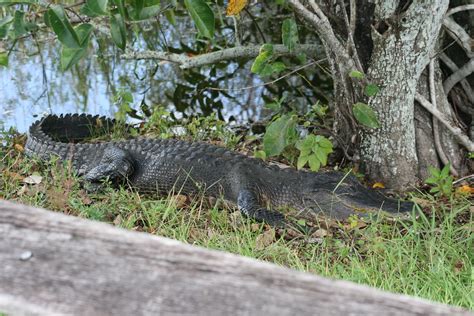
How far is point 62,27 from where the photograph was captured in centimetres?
277

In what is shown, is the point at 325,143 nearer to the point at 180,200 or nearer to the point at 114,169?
the point at 180,200

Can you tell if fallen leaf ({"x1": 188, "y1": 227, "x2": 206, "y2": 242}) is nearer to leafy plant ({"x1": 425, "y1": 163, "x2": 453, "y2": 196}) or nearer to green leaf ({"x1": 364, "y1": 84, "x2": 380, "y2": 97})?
green leaf ({"x1": 364, "y1": 84, "x2": 380, "y2": 97})

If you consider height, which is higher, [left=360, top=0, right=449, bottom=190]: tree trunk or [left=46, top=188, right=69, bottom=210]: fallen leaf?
[left=360, top=0, right=449, bottom=190]: tree trunk

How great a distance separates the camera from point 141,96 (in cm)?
719

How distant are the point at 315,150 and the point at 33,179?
6.20 feet

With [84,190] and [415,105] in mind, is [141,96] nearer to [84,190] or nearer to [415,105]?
[84,190]

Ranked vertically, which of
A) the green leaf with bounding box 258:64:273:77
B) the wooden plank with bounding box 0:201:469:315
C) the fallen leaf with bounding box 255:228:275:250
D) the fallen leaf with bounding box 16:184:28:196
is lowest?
the fallen leaf with bounding box 16:184:28:196

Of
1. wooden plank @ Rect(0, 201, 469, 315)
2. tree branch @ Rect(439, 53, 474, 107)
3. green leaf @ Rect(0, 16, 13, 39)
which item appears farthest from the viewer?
tree branch @ Rect(439, 53, 474, 107)

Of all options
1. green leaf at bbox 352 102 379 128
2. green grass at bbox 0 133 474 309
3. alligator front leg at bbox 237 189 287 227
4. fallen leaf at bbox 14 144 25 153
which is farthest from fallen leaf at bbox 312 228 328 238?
fallen leaf at bbox 14 144 25 153

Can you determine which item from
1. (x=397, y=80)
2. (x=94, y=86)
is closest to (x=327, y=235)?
(x=397, y=80)

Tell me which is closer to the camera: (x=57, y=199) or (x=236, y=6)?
(x=236, y=6)

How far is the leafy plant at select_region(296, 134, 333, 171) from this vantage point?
417 cm

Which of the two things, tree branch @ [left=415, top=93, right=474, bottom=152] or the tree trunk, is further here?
tree branch @ [left=415, top=93, right=474, bottom=152]

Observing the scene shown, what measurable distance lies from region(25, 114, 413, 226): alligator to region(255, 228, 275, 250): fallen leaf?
0.25 m
